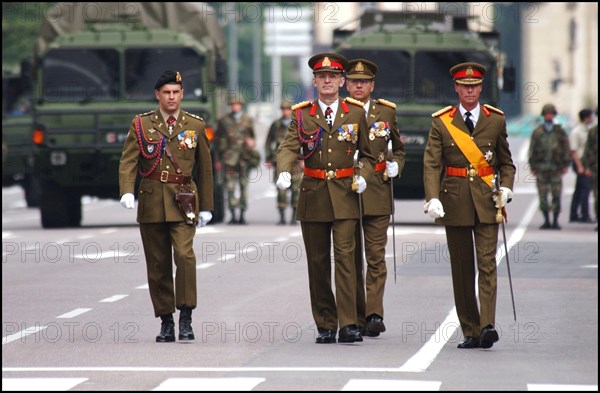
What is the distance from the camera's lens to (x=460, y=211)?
1239cm

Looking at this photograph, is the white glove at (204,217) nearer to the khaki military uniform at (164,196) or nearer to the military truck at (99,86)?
the khaki military uniform at (164,196)

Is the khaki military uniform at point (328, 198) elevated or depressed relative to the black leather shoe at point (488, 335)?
elevated

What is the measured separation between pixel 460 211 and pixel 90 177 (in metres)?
14.7

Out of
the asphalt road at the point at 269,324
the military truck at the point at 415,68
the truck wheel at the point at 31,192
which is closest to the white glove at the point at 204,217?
the asphalt road at the point at 269,324

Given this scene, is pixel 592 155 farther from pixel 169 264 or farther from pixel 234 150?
pixel 169 264

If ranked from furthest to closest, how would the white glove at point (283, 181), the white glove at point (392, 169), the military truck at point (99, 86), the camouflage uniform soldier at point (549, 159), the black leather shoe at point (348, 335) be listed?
the camouflage uniform soldier at point (549, 159)
the military truck at point (99, 86)
the white glove at point (392, 169)
the black leather shoe at point (348, 335)
the white glove at point (283, 181)

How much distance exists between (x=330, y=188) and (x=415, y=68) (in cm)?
1528

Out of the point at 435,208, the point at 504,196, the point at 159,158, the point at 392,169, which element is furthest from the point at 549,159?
the point at 435,208

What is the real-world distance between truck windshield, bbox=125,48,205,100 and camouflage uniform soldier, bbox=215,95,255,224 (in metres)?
1.10

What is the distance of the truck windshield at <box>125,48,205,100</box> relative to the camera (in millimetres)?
26547

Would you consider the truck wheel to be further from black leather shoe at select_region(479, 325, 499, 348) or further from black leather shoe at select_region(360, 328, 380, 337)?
black leather shoe at select_region(479, 325, 499, 348)

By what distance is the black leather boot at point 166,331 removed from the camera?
12.7 m

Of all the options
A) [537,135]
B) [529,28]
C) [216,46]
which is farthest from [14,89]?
[529,28]

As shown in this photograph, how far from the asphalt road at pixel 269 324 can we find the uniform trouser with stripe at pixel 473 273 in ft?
0.79
